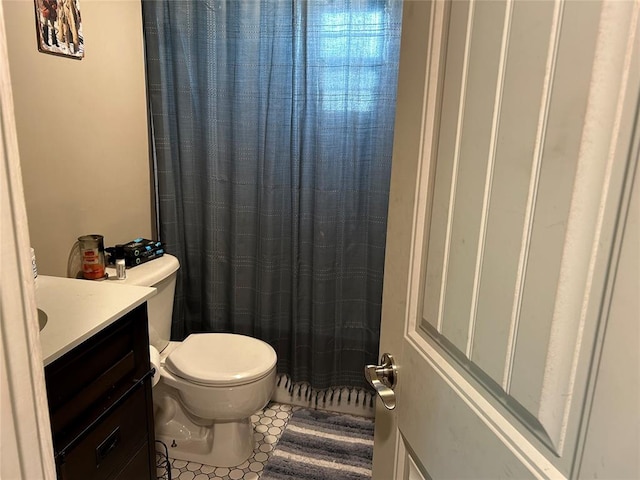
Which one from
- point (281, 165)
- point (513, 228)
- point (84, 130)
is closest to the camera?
point (513, 228)

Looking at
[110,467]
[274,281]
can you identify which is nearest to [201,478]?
[110,467]

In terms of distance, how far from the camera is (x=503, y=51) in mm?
519

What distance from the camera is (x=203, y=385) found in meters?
1.74

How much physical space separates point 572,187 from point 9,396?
66 centimetres

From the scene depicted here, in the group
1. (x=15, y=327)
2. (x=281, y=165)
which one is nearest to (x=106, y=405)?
(x=15, y=327)

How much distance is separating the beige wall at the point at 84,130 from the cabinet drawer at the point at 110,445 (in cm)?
60

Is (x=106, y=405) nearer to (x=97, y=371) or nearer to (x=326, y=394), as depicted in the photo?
(x=97, y=371)

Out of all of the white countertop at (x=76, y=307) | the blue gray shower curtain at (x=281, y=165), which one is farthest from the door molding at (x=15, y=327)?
the blue gray shower curtain at (x=281, y=165)

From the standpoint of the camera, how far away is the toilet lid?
1729mm

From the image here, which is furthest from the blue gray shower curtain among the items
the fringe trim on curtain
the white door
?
the white door

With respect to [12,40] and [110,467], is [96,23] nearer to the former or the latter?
[12,40]

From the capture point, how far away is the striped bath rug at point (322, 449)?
1.88 m

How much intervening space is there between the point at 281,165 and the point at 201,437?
1241mm

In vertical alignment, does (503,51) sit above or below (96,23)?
below
